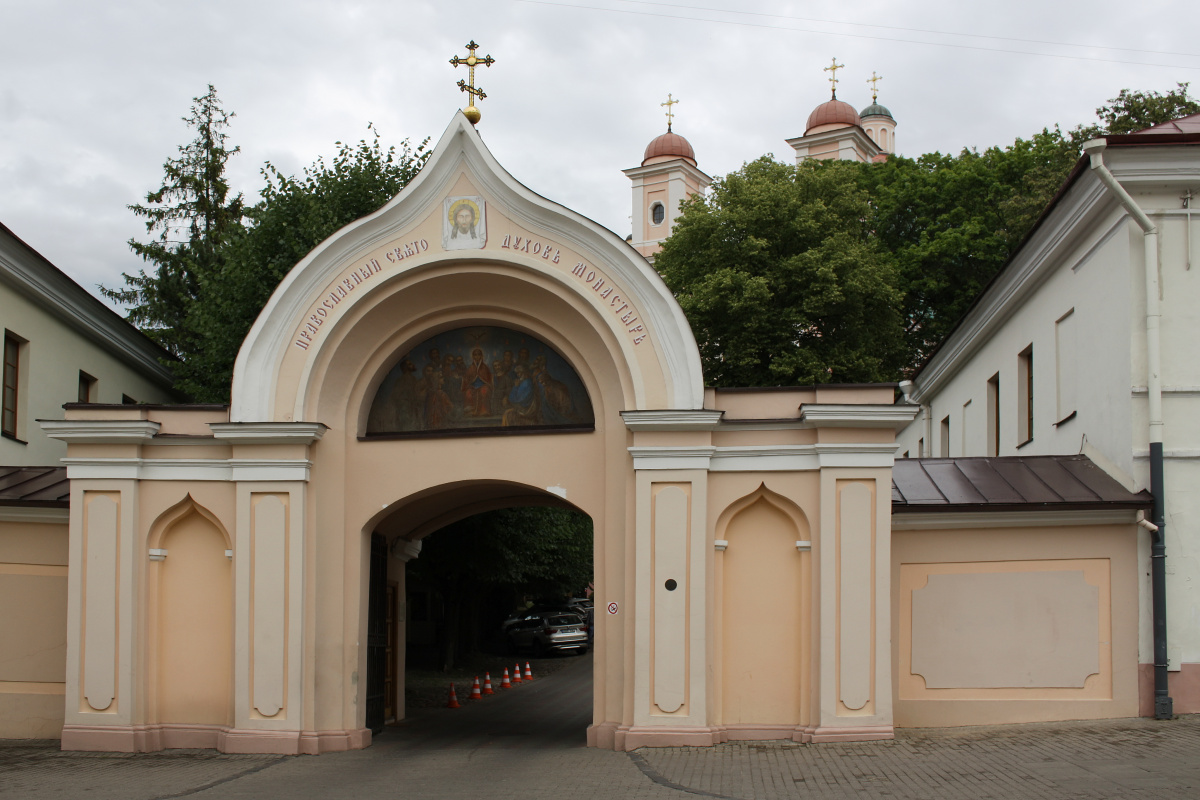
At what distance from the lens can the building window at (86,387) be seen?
802 inches

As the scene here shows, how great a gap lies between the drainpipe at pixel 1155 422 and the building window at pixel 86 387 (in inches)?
643

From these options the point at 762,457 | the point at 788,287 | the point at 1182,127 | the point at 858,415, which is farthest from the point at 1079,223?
the point at 788,287

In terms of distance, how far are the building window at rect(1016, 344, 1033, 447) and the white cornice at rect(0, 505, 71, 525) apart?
13.6 m

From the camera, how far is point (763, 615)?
510 inches

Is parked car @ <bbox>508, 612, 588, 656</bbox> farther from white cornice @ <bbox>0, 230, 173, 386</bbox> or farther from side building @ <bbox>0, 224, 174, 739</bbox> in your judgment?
white cornice @ <bbox>0, 230, 173, 386</bbox>

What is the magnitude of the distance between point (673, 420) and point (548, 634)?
20667 millimetres

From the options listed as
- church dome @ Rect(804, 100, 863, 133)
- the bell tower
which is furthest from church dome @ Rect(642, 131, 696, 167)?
church dome @ Rect(804, 100, 863, 133)

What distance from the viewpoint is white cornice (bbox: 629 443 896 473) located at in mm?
12656

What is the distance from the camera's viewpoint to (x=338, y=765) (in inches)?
495

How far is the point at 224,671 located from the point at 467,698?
8.70m

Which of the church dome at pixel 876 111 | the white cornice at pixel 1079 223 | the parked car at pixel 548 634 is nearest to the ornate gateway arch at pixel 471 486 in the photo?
the white cornice at pixel 1079 223

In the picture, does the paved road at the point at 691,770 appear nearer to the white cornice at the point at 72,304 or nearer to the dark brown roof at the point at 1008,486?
the dark brown roof at the point at 1008,486

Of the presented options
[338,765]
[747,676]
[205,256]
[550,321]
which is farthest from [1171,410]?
[205,256]

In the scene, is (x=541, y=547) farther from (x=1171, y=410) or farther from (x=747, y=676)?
(x=1171, y=410)
